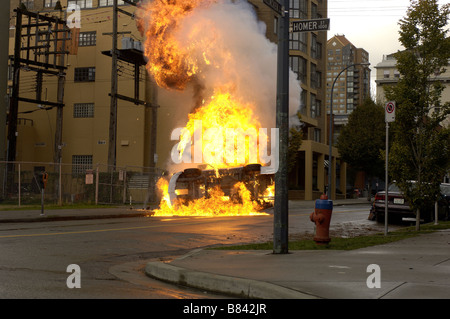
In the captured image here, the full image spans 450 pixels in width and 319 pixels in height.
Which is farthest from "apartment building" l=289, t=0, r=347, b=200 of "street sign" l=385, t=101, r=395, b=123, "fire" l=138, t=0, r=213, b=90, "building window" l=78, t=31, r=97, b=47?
"street sign" l=385, t=101, r=395, b=123

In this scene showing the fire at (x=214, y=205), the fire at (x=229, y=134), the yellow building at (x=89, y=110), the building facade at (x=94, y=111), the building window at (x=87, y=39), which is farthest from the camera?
the building window at (x=87, y=39)

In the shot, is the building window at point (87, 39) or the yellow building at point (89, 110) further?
the building window at point (87, 39)

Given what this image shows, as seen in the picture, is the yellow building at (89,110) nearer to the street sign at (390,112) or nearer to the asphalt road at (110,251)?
the asphalt road at (110,251)

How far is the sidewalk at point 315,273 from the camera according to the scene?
19.9ft

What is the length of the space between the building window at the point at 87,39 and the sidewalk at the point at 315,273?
124 feet

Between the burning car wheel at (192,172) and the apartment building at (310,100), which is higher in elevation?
the apartment building at (310,100)

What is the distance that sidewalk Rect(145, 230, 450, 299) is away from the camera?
606 cm

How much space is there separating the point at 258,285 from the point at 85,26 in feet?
138

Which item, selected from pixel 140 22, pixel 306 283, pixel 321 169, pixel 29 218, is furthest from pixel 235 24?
pixel 321 169

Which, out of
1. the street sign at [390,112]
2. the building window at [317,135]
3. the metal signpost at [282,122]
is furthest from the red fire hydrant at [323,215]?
the building window at [317,135]

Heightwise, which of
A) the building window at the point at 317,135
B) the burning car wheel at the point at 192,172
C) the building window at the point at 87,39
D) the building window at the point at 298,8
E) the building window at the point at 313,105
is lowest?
the burning car wheel at the point at 192,172

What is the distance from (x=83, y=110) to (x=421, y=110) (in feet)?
112

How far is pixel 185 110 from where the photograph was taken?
27.1 metres

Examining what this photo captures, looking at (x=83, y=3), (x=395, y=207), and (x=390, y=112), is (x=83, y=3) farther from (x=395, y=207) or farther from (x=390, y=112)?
(x=390, y=112)
